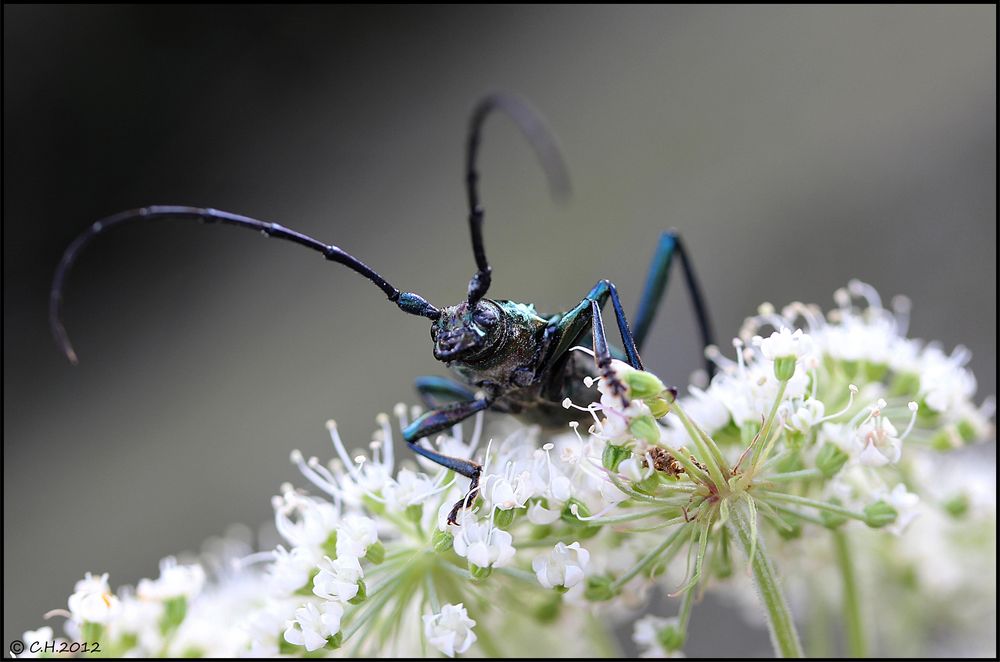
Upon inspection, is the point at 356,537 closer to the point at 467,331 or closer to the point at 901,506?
the point at 467,331

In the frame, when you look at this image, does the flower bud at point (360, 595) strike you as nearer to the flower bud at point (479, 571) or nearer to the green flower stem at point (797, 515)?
the flower bud at point (479, 571)

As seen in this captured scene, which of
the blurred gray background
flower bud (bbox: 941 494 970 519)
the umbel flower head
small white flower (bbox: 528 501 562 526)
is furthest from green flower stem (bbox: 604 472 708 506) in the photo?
the blurred gray background

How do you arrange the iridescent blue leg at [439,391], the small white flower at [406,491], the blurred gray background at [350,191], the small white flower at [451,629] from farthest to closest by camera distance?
the blurred gray background at [350,191] → the iridescent blue leg at [439,391] → the small white flower at [406,491] → the small white flower at [451,629]

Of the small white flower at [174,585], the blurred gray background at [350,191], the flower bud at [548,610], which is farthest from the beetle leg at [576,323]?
the blurred gray background at [350,191]

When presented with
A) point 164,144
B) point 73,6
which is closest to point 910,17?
point 164,144

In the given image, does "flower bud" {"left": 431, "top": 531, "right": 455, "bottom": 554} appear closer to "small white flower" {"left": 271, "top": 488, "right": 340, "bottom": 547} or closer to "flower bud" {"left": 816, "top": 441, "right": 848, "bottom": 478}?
"small white flower" {"left": 271, "top": 488, "right": 340, "bottom": 547}

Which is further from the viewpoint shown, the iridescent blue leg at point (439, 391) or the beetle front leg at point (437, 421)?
the iridescent blue leg at point (439, 391)
